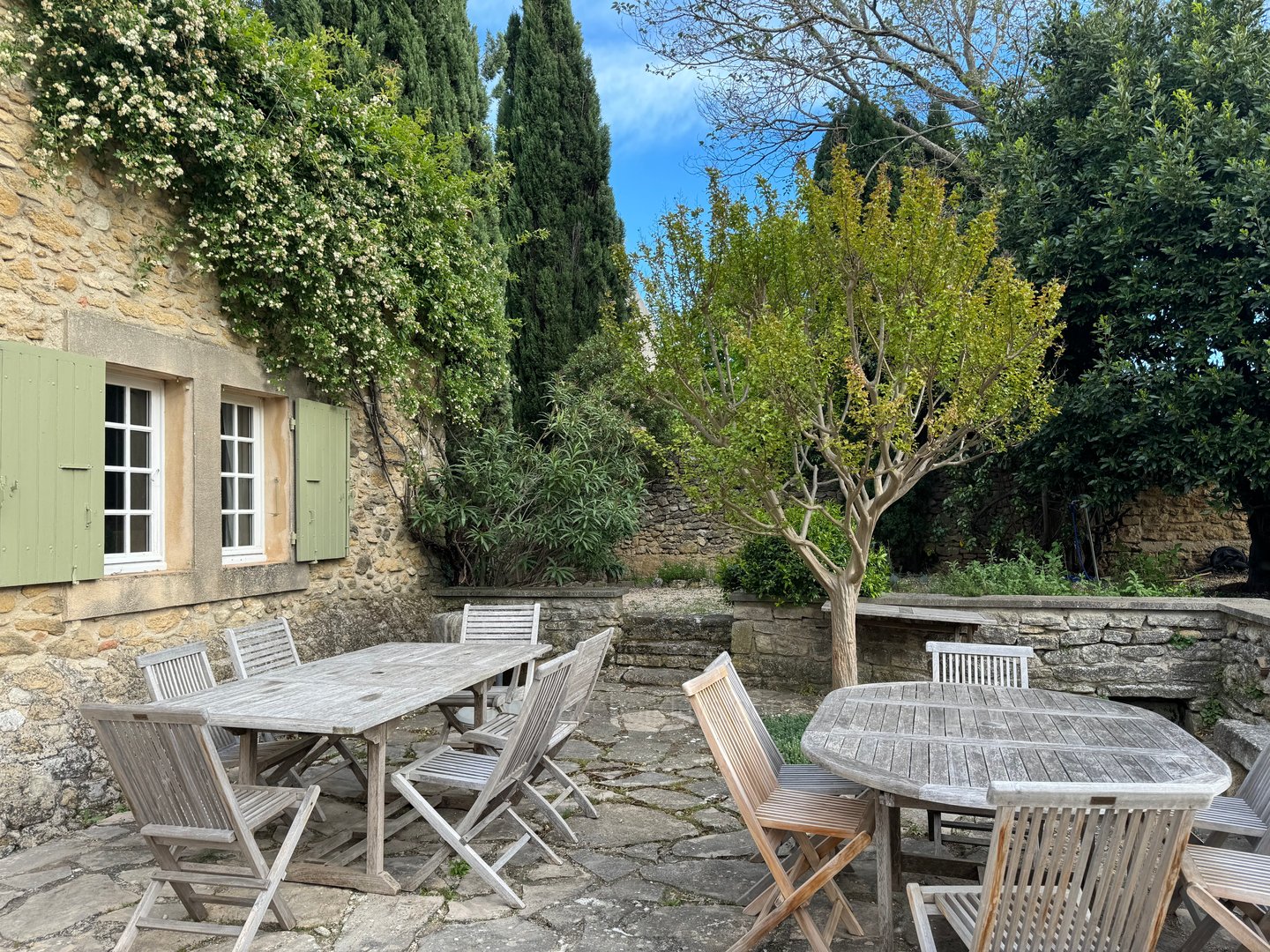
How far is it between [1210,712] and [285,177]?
22.6 ft

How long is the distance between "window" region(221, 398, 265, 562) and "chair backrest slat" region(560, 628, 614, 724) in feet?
9.82

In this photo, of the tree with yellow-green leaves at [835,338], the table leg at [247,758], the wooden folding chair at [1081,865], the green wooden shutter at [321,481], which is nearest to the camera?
the wooden folding chair at [1081,865]

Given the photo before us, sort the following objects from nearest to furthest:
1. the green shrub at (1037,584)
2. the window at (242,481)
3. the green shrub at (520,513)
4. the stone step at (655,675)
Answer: the window at (242,481) → the green shrub at (1037,584) → the stone step at (655,675) → the green shrub at (520,513)

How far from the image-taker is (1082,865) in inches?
75.2

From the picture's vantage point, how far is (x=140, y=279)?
4832 millimetres

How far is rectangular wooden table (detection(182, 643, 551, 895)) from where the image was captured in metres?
3.16

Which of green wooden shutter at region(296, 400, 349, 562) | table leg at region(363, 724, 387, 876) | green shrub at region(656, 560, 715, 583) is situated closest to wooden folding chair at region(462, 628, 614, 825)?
table leg at region(363, 724, 387, 876)

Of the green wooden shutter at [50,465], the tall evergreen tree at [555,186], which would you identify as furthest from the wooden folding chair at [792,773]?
the tall evergreen tree at [555,186]

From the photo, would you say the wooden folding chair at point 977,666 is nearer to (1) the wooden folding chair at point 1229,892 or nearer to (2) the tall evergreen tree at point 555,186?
(1) the wooden folding chair at point 1229,892

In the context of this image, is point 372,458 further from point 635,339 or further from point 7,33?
point 7,33

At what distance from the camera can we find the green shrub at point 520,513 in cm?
774

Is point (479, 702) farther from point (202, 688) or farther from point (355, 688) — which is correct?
point (202, 688)

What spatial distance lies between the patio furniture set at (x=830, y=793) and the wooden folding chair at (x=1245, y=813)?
1 centimetres

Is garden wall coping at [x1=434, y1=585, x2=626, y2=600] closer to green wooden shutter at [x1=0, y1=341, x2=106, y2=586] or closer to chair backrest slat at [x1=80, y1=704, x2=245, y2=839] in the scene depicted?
green wooden shutter at [x1=0, y1=341, x2=106, y2=586]
